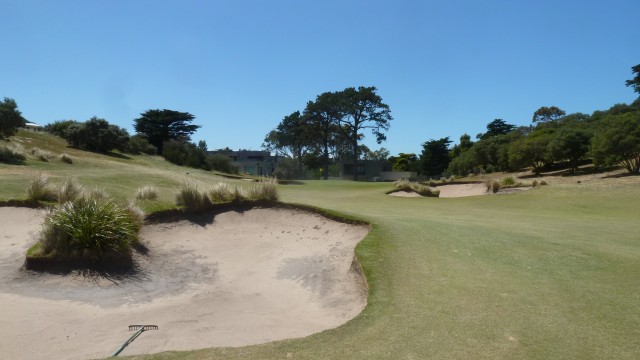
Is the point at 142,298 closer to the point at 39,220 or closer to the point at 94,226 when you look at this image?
the point at 94,226

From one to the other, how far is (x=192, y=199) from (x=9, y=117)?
26.1 m

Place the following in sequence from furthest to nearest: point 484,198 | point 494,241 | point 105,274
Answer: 1. point 484,198
2. point 494,241
3. point 105,274

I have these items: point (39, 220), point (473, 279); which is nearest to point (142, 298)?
point (39, 220)

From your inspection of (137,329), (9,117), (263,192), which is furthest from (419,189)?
(9,117)

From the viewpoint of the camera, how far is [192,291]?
8852 millimetres

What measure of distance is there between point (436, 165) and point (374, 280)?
78961 mm

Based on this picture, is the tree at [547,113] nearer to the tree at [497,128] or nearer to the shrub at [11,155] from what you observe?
the tree at [497,128]

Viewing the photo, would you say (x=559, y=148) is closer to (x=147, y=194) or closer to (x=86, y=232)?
(x=147, y=194)

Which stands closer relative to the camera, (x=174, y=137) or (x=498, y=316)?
(x=498, y=316)

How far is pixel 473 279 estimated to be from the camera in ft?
22.8

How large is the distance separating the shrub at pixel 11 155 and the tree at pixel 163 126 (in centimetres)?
3589

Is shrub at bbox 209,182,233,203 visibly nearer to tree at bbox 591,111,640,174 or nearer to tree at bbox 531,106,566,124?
tree at bbox 591,111,640,174

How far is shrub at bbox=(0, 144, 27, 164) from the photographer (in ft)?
77.6

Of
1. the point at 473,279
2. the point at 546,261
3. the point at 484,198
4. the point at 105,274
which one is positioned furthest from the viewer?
the point at 484,198
